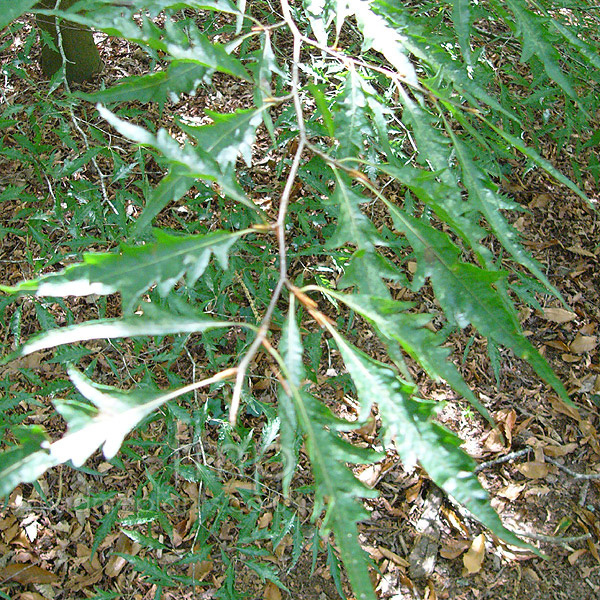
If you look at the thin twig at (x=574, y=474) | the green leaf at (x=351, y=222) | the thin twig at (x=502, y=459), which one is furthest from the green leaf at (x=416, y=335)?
the thin twig at (x=574, y=474)

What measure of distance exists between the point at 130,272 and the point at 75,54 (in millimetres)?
1890

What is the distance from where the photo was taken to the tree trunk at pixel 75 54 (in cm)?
216

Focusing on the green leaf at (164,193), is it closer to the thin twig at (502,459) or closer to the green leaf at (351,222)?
the green leaf at (351,222)

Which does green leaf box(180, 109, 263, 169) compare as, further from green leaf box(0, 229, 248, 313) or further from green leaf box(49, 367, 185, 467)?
green leaf box(49, 367, 185, 467)

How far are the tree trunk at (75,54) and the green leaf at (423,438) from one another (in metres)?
1.91

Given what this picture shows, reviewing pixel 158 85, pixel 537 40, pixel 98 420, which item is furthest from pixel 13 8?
pixel 537 40

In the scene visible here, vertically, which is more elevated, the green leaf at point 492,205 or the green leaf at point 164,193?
the green leaf at point 492,205

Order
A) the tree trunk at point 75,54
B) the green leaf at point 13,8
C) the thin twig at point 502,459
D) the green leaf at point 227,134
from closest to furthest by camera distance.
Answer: the green leaf at point 13,8
the green leaf at point 227,134
the thin twig at point 502,459
the tree trunk at point 75,54

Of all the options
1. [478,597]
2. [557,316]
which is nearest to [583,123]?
[557,316]

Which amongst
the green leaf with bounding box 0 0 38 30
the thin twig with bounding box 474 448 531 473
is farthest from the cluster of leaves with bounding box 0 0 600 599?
the thin twig with bounding box 474 448 531 473

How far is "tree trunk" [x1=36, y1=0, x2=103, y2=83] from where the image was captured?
2156 millimetres

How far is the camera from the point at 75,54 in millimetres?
2248

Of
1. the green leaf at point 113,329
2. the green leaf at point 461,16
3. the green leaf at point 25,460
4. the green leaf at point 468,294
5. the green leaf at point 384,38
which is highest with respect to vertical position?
the green leaf at point 461,16

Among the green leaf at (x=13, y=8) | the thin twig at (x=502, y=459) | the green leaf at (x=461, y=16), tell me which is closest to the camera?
the green leaf at (x=13, y=8)
